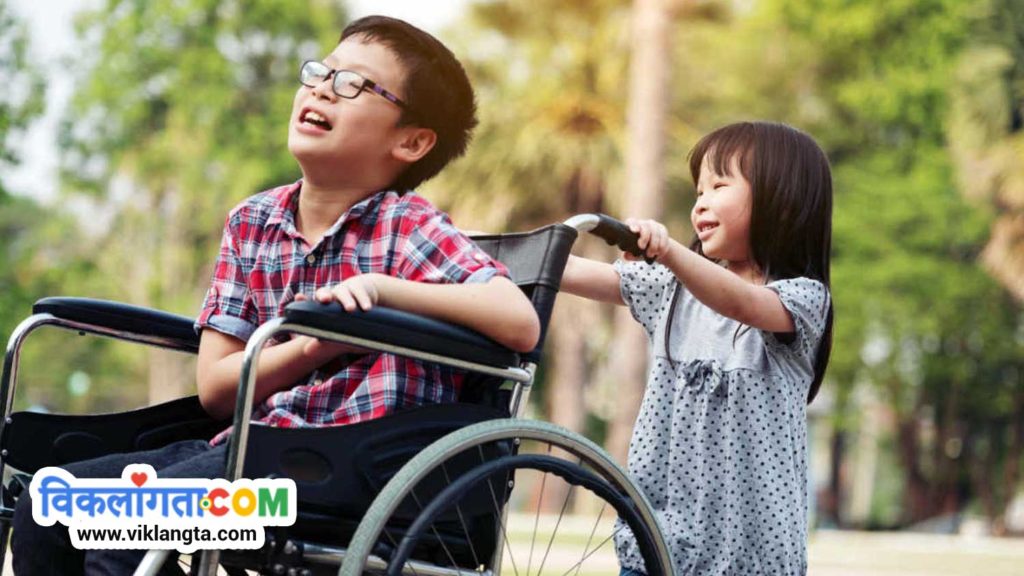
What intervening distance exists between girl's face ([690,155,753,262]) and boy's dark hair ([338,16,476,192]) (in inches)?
22.3

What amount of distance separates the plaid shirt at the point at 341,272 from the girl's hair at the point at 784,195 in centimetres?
76

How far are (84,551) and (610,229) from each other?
3.55ft

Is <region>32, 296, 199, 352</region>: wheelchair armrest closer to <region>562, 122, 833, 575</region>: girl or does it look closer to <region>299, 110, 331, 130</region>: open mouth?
<region>299, 110, 331, 130</region>: open mouth

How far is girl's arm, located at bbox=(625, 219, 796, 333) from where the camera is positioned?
9.68ft

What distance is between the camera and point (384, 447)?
8.41 feet

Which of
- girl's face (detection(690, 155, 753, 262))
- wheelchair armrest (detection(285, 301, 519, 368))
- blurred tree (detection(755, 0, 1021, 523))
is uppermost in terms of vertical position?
blurred tree (detection(755, 0, 1021, 523))

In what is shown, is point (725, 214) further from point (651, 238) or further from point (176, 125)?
point (176, 125)

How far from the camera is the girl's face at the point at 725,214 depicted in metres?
3.28

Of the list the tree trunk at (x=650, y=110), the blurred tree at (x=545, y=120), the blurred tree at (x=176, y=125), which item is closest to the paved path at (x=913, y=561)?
the tree trunk at (x=650, y=110)

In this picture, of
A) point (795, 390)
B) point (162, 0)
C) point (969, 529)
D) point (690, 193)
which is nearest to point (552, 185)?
point (690, 193)

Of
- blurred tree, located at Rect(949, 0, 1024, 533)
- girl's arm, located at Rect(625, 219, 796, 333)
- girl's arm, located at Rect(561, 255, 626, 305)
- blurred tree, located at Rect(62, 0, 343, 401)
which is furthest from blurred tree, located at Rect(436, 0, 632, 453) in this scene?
girl's arm, located at Rect(625, 219, 796, 333)

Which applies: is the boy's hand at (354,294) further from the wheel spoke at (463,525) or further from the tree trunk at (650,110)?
the tree trunk at (650,110)

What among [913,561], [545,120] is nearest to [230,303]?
[913,561]

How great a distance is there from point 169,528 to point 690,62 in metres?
26.3
